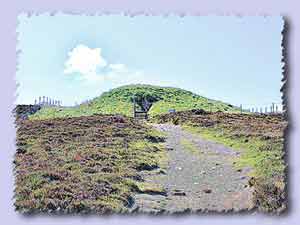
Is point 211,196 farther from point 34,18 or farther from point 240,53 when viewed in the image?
point 34,18

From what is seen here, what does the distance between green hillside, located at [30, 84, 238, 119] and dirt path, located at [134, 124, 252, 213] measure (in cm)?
35

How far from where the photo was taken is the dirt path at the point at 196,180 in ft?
23.5

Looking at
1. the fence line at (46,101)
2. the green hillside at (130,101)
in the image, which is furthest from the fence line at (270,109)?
the fence line at (46,101)

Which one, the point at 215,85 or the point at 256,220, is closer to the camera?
the point at 256,220

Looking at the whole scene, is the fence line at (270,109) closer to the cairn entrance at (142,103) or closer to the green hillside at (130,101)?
the green hillside at (130,101)

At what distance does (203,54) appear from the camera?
7.59 metres

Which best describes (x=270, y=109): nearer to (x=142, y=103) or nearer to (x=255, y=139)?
(x=255, y=139)

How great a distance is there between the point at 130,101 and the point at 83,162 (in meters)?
0.79

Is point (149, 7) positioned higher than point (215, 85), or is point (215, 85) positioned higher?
point (149, 7)

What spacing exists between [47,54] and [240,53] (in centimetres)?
195

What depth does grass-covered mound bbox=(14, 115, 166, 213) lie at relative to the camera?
7.17m

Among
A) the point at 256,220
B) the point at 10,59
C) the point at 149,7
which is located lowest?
the point at 256,220

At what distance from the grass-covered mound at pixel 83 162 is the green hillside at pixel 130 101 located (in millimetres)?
91

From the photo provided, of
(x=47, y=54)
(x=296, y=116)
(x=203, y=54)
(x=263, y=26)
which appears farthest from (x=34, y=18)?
(x=296, y=116)
